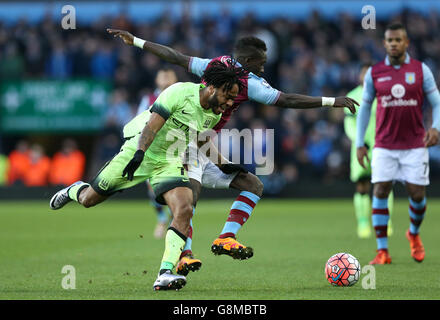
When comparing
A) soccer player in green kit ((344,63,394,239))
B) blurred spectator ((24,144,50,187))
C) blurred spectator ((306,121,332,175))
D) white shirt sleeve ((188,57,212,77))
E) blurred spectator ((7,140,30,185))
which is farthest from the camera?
blurred spectator ((7,140,30,185))

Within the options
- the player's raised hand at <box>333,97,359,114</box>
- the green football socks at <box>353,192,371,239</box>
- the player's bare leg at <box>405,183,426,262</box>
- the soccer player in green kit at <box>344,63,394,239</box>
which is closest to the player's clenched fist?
the player's raised hand at <box>333,97,359,114</box>

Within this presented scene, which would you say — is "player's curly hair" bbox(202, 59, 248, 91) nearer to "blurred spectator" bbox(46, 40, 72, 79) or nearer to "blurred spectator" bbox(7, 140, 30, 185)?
"blurred spectator" bbox(46, 40, 72, 79)

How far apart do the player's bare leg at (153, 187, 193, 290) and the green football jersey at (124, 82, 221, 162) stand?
1.45ft

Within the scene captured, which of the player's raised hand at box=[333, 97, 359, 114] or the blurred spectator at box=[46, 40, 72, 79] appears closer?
the player's raised hand at box=[333, 97, 359, 114]

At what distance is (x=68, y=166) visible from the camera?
22.6 metres

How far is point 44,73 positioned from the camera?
2275 cm

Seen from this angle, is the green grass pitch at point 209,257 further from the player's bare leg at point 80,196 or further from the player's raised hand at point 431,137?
the player's raised hand at point 431,137

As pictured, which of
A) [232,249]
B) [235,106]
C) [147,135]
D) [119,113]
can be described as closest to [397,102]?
[235,106]

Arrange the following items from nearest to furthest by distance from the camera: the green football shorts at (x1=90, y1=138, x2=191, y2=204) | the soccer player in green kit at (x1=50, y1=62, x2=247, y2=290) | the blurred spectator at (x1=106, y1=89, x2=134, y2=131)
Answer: the soccer player in green kit at (x1=50, y1=62, x2=247, y2=290) → the green football shorts at (x1=90, y1=138, x2=191, y2=204) → the blurred spectator at (x1=106, y1=89, x2=134, y2=131)

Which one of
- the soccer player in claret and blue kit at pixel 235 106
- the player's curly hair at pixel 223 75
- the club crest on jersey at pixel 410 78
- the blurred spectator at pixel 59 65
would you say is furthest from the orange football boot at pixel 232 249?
the blurred spectator at pixel 59 65

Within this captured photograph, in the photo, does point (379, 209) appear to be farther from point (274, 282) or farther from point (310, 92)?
point (310, 92)

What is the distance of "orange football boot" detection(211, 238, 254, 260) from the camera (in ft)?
22.7

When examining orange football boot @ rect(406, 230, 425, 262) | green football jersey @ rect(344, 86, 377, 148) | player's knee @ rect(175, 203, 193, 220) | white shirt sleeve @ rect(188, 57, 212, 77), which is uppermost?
green football jersey @ rect(344, 86, 377, 148)

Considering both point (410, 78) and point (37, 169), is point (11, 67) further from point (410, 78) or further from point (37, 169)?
point (410, 78)
